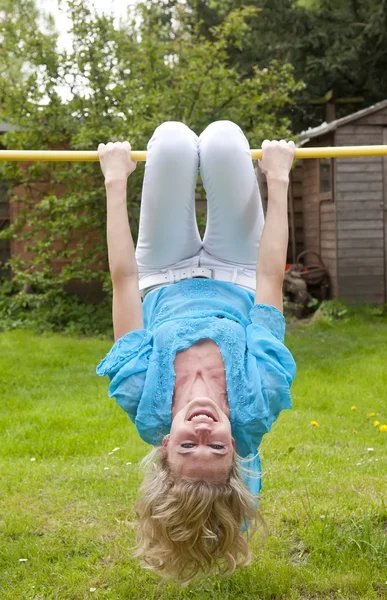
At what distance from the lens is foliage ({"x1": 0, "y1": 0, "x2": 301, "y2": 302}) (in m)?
8.11

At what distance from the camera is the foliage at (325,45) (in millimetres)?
11461

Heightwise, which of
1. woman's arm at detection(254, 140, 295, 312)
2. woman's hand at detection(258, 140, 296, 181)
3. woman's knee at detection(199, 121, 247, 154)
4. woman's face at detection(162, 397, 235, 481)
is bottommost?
woman's face at detection(162, 397, 235, 481)

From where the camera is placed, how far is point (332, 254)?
10.1m

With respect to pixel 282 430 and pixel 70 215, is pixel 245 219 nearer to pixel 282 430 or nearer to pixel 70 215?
pixel 282 430

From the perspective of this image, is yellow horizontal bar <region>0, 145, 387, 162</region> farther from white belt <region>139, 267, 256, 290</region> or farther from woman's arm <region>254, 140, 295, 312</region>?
white belt <region>139, 267, 256, 290</region>

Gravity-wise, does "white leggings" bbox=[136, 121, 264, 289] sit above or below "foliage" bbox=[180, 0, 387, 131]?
below

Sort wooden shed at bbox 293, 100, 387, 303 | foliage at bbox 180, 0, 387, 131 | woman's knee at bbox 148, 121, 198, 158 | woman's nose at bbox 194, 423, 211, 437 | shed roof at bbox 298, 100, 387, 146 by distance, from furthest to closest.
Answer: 1. foliage at bbox 180, 0, 387, 131
2. wooden shed at bbox 293, 100, 387, 303
3. shed roof at bbox 298, 100, 387, 146
4. woman's knee at bbox 148, 121, 198, 158
5. woman's nose at bbox 194, 423, 211, 437

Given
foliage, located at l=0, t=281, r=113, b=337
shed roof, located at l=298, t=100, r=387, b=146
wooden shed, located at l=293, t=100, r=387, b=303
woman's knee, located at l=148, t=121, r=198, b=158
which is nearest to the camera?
woman's knee, located at l=148, t=121, r=198, b=158

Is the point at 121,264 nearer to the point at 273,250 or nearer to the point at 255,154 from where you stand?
the point at 273,250

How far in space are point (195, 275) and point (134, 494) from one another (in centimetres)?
136

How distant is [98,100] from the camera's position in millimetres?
8156

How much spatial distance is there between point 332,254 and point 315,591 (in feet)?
24.0

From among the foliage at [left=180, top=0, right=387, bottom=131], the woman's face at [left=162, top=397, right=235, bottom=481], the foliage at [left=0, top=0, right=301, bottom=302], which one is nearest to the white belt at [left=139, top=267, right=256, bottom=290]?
the woman's face at [left=162, top=397, right=235, bottom=481]

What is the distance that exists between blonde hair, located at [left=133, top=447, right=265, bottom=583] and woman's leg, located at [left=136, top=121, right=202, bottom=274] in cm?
91
